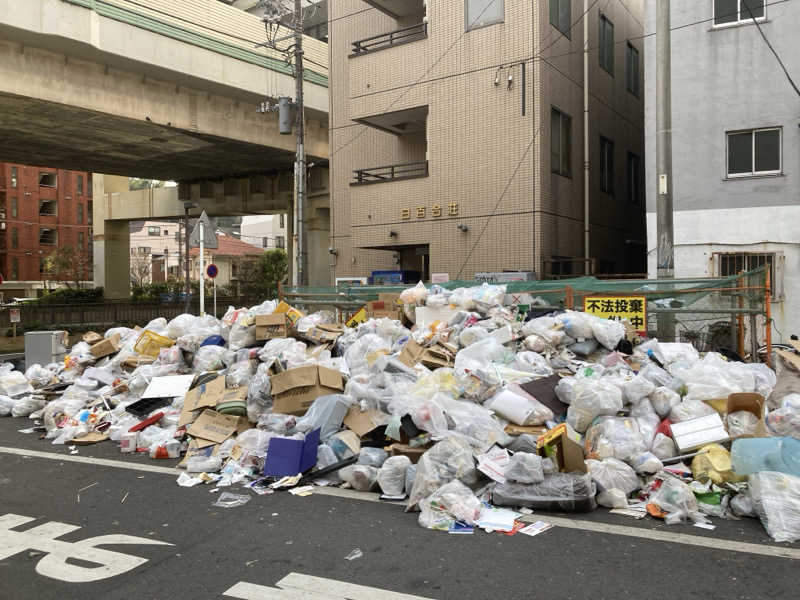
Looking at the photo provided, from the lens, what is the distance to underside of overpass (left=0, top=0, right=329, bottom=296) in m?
16.3

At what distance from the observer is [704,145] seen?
12.6m

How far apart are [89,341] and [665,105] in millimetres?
9827

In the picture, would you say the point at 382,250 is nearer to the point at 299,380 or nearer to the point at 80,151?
the point at 299,380

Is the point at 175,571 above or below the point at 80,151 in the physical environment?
below

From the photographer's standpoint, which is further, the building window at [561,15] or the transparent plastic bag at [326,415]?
the building window at [561,15]

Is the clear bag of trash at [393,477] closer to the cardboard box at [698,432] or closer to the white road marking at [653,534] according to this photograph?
the white road marking at [653,534]

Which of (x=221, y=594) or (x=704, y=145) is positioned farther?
(x=704, y=145)

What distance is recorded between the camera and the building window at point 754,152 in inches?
473

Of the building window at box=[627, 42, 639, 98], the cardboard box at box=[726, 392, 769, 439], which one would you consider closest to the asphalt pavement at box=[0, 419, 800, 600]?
the cardboard box at box=[726, 392, 769, 439]

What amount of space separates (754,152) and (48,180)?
6240cm

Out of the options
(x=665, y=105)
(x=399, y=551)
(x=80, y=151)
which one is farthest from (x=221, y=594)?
(x=80, y=151)

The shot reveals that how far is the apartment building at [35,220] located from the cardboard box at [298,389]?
53.1m

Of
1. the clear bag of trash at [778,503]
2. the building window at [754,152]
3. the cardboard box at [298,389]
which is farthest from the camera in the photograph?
the building window at [754,152]

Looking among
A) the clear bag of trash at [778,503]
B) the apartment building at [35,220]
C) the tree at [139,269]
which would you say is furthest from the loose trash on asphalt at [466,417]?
the tree at [139,269]
